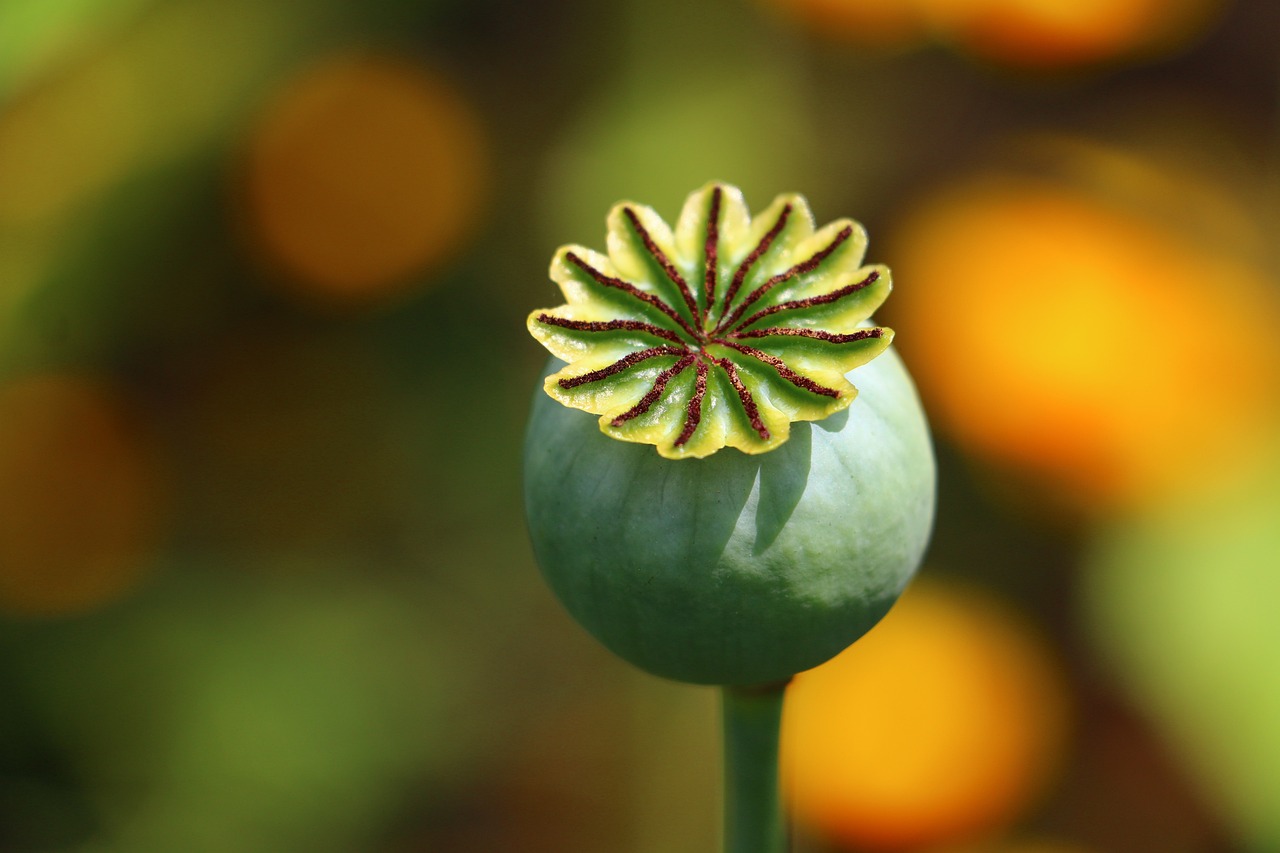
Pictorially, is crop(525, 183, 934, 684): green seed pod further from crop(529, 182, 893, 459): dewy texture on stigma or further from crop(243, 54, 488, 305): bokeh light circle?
crop(243, 54, 488, 305): bokeh light circle

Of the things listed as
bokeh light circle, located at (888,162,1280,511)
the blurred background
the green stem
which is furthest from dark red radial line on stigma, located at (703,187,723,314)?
bokeh light circle, located at (888,162,1280,511)

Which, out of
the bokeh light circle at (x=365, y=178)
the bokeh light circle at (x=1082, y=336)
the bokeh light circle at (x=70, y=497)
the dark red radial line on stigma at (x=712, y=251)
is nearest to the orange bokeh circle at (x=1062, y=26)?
the bokeh light circle at (x=1082, y=336)

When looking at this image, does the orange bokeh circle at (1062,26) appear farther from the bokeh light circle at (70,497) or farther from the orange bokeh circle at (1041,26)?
the bokeh light circle at (70,497)

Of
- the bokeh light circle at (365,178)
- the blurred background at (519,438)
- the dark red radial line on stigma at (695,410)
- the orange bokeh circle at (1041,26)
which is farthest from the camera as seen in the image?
the orange bokeh circle at (1041,26)

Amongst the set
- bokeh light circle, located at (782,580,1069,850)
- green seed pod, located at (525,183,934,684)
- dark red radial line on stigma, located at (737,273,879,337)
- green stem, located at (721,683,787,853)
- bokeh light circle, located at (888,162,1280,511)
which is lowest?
green stem, located at (721,683,787,853)

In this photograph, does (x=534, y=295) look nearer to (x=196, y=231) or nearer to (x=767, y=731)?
(x=196, y=231)

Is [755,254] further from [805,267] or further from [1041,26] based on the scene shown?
[1041,26]
